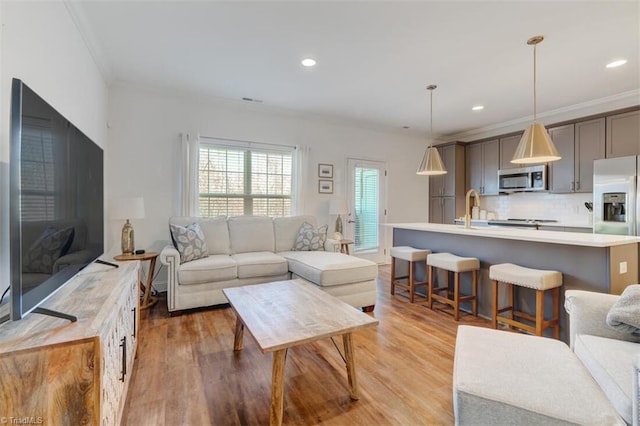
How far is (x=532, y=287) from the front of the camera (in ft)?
7.58

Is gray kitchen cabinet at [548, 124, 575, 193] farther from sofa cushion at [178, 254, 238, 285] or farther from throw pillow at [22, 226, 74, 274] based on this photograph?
throw pillow at [22, 226, 74, 274]

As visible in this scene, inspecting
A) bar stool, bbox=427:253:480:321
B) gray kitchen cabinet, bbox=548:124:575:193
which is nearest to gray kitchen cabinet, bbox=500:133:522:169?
gray kitchen cabinet, bbox=548:124:575:193

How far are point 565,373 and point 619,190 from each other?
12.2 feet

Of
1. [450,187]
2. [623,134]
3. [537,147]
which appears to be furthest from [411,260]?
[623,134]

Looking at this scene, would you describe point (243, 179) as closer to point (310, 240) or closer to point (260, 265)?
point (310, 240)

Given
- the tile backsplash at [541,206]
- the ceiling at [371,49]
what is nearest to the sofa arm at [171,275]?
the ceiling at [371,49]

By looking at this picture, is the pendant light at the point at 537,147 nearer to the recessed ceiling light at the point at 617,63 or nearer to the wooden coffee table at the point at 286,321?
the recessed ceiling light at the point at 617,63

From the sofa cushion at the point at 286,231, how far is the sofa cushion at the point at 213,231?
2.20 feet

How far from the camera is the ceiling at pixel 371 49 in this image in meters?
2.27

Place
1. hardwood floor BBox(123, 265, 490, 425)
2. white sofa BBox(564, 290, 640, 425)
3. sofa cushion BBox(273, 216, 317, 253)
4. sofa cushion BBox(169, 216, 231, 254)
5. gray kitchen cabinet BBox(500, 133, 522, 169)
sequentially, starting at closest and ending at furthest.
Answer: white sofa BBox(564, 290, 640, 425), hardwood floor BBox(123, 265, 490, 425), sofa cushion BBox(169, 216, 231, 254), sofa cushion BBox(273, 216, 317, 253), gray kitchen cabinet BBox(500, 133, 522, 169)

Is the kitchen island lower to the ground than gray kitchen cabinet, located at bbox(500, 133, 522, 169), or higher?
lower

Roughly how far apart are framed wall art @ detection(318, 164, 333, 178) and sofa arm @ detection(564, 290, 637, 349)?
3.86 meters

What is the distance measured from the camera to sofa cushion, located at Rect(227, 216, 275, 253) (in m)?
3.95

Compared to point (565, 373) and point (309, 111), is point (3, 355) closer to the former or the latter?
point (565, 373)
